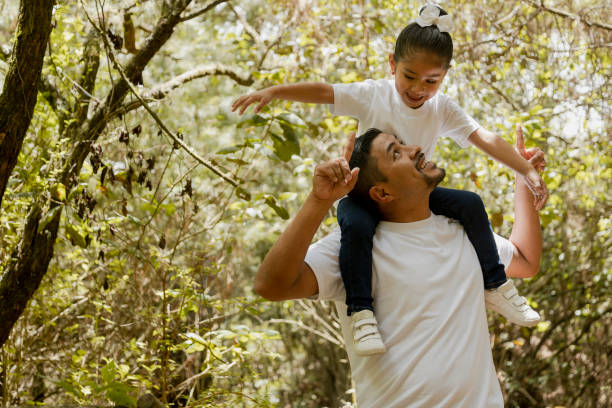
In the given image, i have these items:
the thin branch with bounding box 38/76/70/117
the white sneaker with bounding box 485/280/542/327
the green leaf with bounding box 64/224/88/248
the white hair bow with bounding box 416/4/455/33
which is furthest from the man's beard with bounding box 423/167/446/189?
the thin branch with bounding box 38/76/70/117

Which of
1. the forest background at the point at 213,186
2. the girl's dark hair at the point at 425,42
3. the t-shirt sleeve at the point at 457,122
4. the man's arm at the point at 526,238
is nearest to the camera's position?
the man's arm at the point at 526,238

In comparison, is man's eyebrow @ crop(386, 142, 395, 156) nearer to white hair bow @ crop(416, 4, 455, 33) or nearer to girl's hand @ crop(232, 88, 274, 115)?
girl's hand @ crop(232, 88, 274, 115)

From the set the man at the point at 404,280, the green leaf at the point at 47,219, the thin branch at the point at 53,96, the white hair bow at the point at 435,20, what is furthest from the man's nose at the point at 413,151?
the thin branch at the point at 53,96

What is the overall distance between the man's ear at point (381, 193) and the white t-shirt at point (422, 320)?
77mm

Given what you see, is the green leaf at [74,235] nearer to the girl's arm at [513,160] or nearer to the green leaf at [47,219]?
the green leaf at [47,219]

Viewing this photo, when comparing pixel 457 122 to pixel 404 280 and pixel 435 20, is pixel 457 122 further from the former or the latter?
pixel 404 280

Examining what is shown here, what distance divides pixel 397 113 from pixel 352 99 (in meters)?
0.15

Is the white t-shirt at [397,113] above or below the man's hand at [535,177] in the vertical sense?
above

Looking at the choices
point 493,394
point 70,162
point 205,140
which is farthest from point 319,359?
point 493,394

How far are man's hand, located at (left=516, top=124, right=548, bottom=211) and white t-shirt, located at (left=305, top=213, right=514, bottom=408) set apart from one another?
0.35 m

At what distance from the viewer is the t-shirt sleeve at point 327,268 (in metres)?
1.50

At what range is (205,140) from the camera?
6699mm

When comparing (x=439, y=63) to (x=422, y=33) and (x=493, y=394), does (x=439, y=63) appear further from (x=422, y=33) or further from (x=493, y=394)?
(x=493, y=394)

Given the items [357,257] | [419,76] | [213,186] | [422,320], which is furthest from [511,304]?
[213,186]
